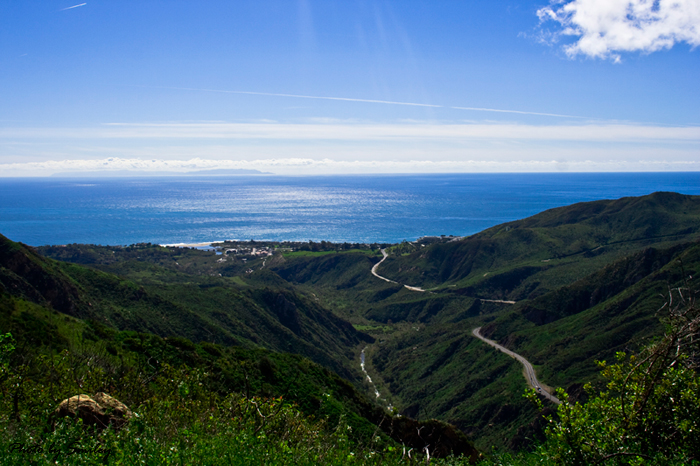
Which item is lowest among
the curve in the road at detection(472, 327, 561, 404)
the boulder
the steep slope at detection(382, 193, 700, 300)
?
the curve in the road at detection(472, 327, 561, 404)

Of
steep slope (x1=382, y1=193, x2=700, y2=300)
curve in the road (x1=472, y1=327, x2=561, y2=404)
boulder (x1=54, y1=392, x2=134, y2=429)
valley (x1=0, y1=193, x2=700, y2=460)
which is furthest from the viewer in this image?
steep slope (x1=382, y1=193, x2=700, y2=300)

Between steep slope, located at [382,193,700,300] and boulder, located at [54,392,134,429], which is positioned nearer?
boulder, located at [54,392,134,429]

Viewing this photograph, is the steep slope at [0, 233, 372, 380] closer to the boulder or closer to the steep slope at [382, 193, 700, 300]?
the boulder

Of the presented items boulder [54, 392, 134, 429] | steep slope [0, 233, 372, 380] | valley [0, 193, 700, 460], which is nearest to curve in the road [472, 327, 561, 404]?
valley [0, 193, 700, 460]

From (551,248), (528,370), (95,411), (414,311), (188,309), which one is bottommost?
(414,311)

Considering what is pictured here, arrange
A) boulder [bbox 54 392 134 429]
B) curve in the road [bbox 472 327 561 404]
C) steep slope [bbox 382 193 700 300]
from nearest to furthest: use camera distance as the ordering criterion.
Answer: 1. boulder [bbox 54 392 134 429]
2. curve in the road [bbox 472 327 561 404]
3. steep slope [bbox 382 193 700 300]

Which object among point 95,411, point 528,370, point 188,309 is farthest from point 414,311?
point 95,411

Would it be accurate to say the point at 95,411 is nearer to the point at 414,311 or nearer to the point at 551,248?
the point at 414,311

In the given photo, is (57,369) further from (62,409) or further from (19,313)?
(19,313)

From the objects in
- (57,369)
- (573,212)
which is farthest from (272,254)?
(57,369)

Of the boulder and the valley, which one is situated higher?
the boulder
